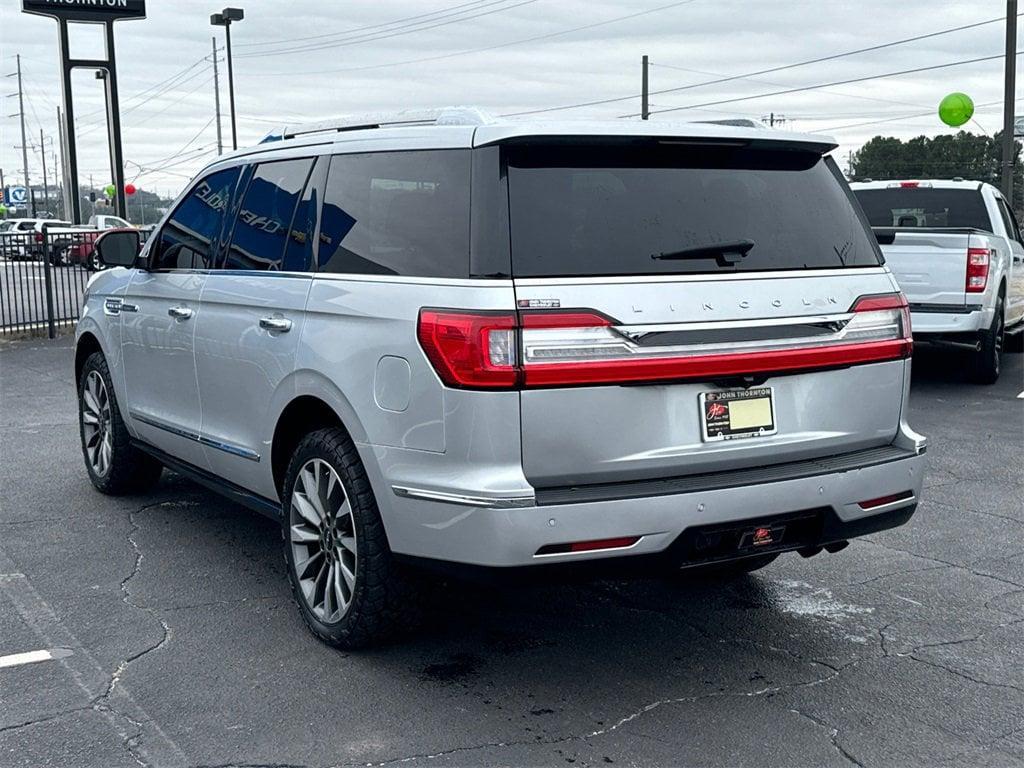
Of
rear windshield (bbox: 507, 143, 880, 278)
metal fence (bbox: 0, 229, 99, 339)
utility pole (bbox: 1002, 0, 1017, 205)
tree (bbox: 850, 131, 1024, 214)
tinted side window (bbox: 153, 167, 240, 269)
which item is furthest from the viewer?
tree (bbox: 850, 131, 1024, 214)

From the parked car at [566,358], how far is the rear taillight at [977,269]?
663 centimetres

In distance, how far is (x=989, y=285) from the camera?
1058 cm

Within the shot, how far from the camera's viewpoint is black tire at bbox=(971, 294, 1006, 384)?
11.1 m

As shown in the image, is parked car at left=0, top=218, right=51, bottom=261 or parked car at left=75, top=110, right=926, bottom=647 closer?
parked car at left=75, top=110, right=926, bottom=647

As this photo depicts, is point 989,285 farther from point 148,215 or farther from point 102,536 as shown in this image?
point 148,215

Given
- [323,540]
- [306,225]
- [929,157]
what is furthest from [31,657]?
[929,157]

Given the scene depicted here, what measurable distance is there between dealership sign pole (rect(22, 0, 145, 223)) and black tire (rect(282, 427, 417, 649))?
23.6m

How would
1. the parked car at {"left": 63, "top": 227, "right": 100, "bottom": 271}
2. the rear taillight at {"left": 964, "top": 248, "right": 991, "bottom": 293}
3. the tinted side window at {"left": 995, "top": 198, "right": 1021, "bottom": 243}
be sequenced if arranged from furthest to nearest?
the parked car at {"left": 63, "top": 227, "right": 100, "bottom": 271}, the tinted side window at {"left": 995, "top": 198, "right": 1021, "bottom": 243}, the rear taillight at {"left": 964, "top": 248, "right": 991, "bottom": 293}

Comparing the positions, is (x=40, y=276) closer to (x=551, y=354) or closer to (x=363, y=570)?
(x=363, y=570)

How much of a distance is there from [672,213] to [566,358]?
71 cm

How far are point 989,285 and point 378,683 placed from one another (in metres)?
8.23

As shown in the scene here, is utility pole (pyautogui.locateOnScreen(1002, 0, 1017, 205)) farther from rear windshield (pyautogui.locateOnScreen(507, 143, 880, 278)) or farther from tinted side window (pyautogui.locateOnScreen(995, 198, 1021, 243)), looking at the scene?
rear windshield (pyautogui.locateOnScreen(507, 143, 880, 278))

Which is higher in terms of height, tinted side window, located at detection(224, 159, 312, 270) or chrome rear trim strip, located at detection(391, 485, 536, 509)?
tinted side window, located at detection(224, 159, 312, 270)

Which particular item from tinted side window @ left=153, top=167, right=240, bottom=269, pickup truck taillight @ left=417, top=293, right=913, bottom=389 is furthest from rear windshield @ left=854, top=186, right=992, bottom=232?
pickup truck taillight @ left=417, top=293, right=913, bottom=389
